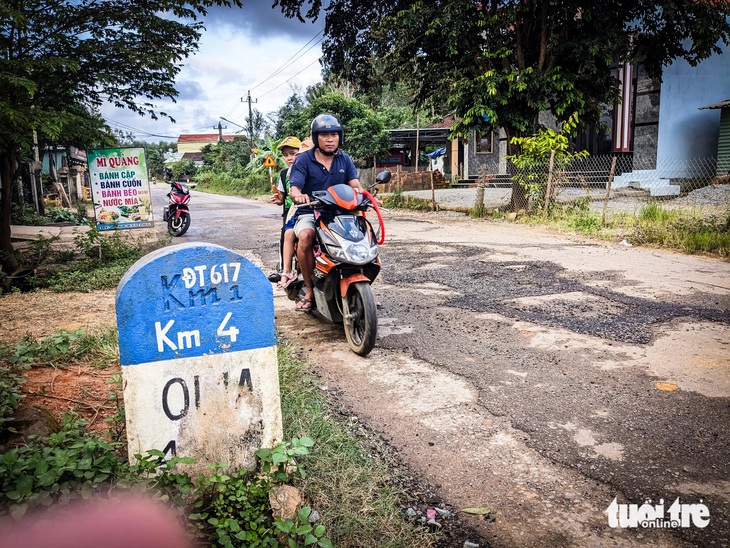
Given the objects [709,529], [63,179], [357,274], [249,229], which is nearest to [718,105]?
[249,229]

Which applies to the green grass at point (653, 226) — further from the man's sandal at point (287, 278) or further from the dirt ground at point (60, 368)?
the dirt ground at point (60, 368)

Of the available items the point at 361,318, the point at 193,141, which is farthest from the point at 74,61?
the point at 193,141

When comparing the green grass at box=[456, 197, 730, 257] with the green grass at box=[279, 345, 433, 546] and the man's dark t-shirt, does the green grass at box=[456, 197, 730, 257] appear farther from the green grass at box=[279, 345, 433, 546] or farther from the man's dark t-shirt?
the green grass at box=[279, 345, 433, 546]

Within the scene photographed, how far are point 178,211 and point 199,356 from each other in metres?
11.6

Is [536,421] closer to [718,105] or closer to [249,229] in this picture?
[249,229]

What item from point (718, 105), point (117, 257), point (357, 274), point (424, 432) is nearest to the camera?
point (424, 432)

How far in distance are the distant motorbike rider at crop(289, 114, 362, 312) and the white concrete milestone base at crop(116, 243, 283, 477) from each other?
7.30ft

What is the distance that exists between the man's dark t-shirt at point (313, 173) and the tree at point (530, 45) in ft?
28.9

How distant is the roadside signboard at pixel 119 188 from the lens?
890 cm

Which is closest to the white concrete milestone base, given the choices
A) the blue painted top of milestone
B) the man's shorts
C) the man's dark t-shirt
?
the blue painted top of milestone

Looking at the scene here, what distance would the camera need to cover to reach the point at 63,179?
1239 inches

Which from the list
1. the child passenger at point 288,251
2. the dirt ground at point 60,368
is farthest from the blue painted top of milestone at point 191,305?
the child passenger at point 288,251

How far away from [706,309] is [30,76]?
816 cm

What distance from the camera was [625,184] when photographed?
18109 millimetres
